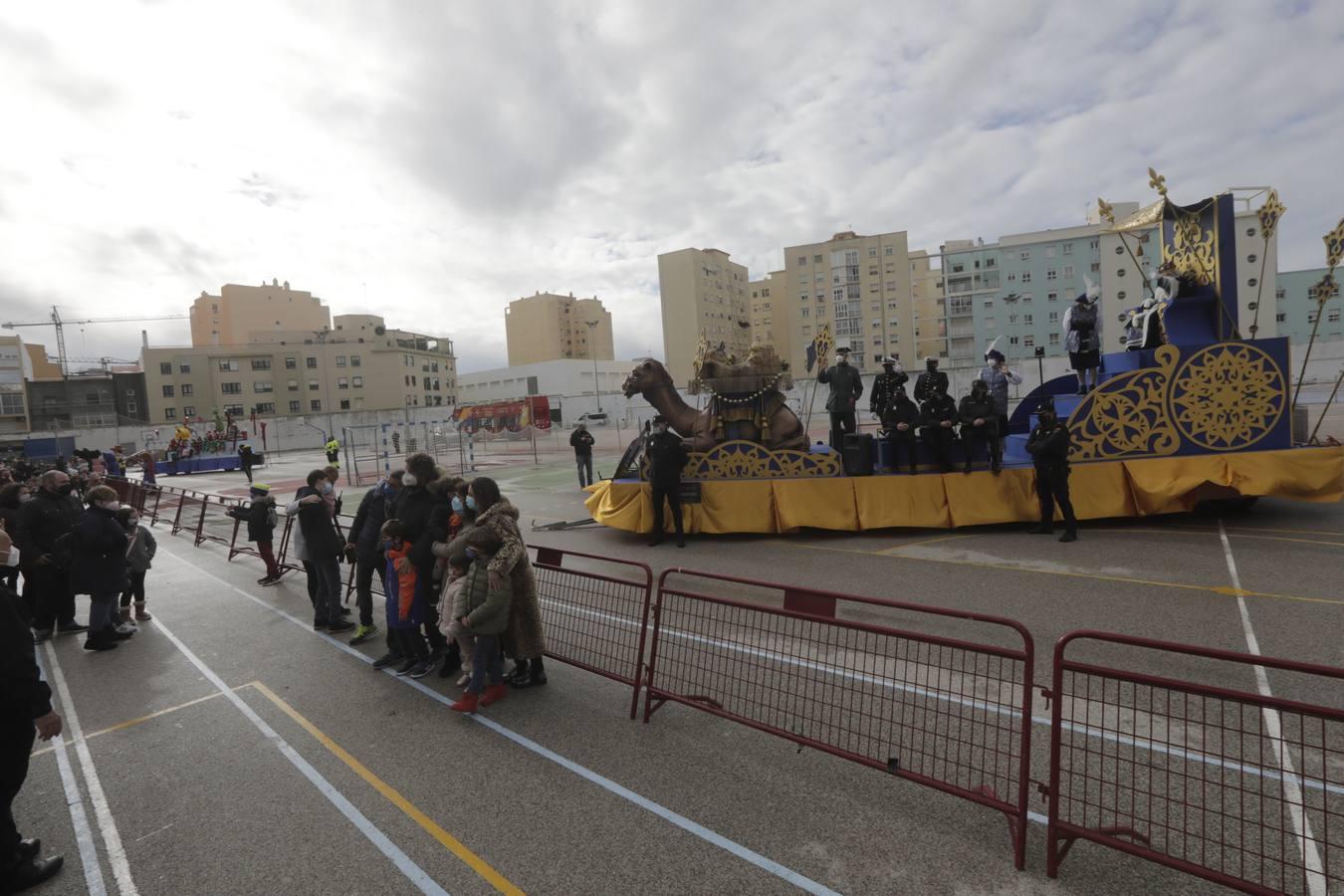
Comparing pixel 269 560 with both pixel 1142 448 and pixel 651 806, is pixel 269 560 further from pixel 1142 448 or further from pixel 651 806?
pixel 1142 448

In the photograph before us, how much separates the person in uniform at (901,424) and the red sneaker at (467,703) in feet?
23.2

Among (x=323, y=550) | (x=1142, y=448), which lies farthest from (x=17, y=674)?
(x=1142, y=448)

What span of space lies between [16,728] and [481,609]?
7.38 ft

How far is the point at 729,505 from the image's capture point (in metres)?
10.1

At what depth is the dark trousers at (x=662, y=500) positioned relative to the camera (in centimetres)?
974

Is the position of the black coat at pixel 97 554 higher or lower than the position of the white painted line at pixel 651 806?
higher

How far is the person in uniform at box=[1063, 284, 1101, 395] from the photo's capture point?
34.5 ft

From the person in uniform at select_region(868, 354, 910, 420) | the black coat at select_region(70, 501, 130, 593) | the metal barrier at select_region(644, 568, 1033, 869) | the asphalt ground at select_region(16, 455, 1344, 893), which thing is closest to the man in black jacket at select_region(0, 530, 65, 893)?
the asphalt ground at select_region(16, 455, 1344, 893)

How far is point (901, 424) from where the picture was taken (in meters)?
9.39

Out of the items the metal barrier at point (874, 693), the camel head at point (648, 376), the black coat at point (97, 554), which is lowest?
the metal barrier at point (874, 693)

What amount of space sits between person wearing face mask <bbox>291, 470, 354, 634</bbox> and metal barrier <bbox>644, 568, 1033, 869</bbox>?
3.51 metres

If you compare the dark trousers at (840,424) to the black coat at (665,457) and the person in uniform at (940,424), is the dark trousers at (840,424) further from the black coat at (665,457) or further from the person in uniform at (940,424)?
the black coat at (665,457)

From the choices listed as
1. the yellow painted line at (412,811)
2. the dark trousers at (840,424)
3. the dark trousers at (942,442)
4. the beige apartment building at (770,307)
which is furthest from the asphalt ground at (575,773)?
the beige apartment building at (770,307)

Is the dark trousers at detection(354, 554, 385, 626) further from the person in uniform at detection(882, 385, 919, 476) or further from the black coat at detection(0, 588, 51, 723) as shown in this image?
the person in uniform at detection(882, 385, 919, 476)
